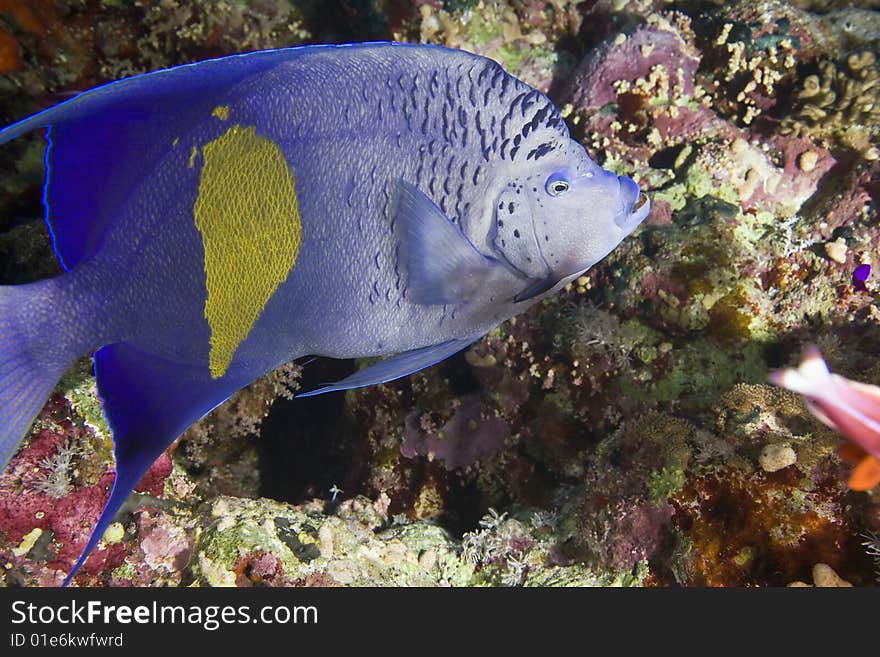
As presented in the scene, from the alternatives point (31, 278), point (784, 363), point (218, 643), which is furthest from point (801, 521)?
point (31, 278)

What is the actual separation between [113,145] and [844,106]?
369cm

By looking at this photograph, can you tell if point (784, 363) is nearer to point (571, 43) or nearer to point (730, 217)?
point (730, 217)

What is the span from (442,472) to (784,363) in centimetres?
180

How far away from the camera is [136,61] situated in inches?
147

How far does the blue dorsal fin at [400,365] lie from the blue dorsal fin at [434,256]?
5.9 inches

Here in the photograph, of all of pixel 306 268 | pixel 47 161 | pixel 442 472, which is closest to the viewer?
pixel 47 161

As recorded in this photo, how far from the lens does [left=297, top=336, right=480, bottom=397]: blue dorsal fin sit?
60.4 inches

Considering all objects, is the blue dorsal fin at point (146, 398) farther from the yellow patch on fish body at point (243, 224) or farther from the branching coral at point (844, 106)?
the branching coral at point (844, 106)

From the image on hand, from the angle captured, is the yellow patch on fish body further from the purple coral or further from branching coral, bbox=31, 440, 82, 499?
the purple coral

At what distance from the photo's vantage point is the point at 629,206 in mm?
1479

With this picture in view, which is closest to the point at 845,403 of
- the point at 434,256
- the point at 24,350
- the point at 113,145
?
the point at 434,256

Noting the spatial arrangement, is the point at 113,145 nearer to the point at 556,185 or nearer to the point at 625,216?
the point at 556,185

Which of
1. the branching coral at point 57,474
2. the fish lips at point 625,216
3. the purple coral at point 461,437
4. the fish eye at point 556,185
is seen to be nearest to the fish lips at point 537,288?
the fish lips at point 625,216

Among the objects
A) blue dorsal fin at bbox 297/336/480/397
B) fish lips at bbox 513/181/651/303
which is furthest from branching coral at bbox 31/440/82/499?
fish lips at bbox 513/181/651/303
